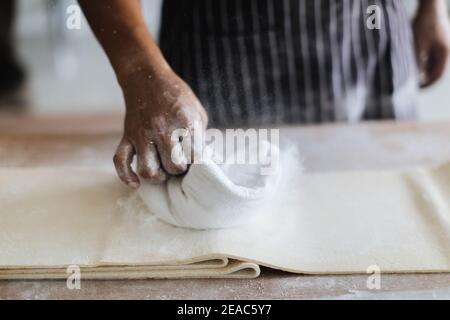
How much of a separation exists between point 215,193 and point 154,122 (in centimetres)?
11

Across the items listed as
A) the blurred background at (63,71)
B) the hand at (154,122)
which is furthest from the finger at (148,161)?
the blurred background at (63,71)

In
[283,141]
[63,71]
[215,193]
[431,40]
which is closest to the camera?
[215,193]

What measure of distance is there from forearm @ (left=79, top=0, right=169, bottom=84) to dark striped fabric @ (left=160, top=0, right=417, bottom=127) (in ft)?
0.32

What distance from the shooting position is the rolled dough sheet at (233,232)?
0.68 meters

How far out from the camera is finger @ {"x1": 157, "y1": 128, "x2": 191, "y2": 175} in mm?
709

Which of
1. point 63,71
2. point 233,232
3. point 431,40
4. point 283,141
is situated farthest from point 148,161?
point 63,71

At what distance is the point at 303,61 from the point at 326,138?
14 cm

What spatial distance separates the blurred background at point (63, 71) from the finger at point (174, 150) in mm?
948

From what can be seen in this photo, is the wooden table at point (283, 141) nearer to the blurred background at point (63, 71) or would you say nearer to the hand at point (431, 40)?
the hand at point (431, 40)

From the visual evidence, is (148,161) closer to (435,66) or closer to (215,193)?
(215,193)

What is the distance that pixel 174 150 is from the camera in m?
0.71

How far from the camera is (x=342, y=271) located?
0.68 metres

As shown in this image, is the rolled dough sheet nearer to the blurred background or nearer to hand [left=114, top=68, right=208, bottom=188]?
hand [left=114, top=68, right=208, bottom=188]
